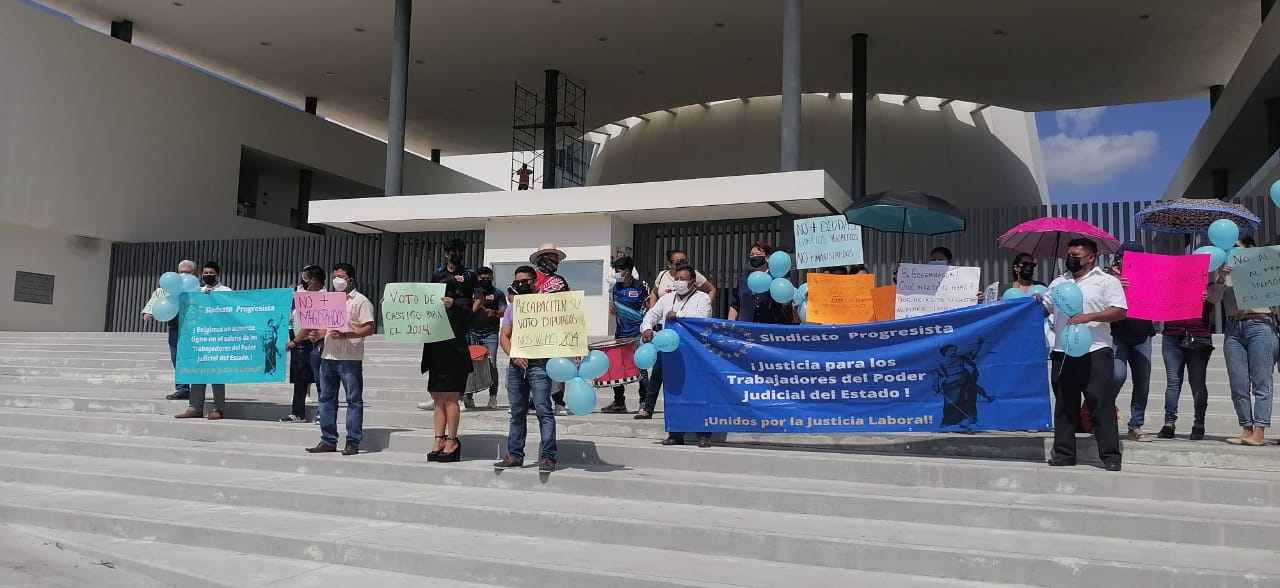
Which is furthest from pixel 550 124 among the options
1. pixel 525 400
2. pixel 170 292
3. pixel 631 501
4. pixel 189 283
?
pixel 631 501

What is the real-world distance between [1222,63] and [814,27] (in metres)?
9.82

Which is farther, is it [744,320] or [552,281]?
[744,320]

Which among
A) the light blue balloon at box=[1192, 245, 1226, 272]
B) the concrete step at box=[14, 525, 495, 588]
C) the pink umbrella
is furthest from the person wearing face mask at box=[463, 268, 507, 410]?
the light blue balloon at box=[1192, 245, 1226, 272]

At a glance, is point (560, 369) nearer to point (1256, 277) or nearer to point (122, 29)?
point (1256, 277)

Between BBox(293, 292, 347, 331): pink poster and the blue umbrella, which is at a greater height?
the blue umbrella

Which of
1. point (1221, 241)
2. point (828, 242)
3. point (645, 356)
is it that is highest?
point (828, 242)

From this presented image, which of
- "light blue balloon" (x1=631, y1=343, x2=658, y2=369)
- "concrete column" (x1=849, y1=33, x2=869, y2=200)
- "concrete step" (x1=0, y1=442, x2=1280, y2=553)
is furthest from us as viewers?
"concrete column" (x1=849, y1=33, x2=869, y2=200)

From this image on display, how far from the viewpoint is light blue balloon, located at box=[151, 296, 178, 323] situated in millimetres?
9523

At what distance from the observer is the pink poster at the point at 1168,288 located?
267 inches

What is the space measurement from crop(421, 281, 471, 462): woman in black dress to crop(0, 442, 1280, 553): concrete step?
24 cm

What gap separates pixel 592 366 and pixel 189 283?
Result: 17.6ft

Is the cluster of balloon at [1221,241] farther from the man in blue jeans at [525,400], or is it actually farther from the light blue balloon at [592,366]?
the man in blue jeans at [525,400]

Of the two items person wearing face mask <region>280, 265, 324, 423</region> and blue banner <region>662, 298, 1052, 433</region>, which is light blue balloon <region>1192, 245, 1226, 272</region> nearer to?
blue banner <region>662, 298, 1052, 433</region>

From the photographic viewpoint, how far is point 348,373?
789 centimetres
